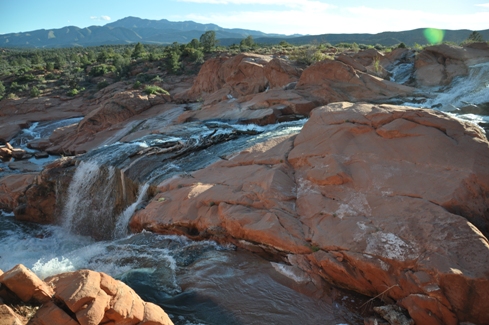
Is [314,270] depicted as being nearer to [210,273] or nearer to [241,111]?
[210,273]

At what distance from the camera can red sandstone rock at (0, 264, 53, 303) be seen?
4.36 meters

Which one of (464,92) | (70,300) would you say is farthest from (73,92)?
(70,300)

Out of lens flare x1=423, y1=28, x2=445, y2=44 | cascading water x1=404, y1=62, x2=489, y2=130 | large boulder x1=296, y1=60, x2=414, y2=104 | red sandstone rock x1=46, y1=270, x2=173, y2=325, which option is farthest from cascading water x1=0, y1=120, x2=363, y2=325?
lens flare x1=423, y1=28, x2=445, y2=44

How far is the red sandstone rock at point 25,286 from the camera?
436 centimetres

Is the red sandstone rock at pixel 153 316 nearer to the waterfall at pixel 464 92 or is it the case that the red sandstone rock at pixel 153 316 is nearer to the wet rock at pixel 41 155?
the waterfall at pixel 464 92

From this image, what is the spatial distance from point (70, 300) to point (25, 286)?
568 millimetres

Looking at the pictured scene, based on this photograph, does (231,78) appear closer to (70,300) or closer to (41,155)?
(41,155)

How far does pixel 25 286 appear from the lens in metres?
4.38

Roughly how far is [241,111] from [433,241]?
10645 millimetres

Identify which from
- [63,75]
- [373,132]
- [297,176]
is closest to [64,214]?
[297,176]

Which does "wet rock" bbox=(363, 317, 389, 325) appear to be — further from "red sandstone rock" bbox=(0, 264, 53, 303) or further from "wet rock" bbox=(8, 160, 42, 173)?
"wet rock" bbox=(8, 160, 42, 173)

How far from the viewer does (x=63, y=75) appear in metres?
36.8

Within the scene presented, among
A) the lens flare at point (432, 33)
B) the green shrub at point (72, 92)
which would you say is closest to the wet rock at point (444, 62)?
the green shrub at point (72, 92)

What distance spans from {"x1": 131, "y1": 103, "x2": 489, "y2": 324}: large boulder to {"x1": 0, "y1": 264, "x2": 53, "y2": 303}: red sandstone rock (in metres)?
3.91
